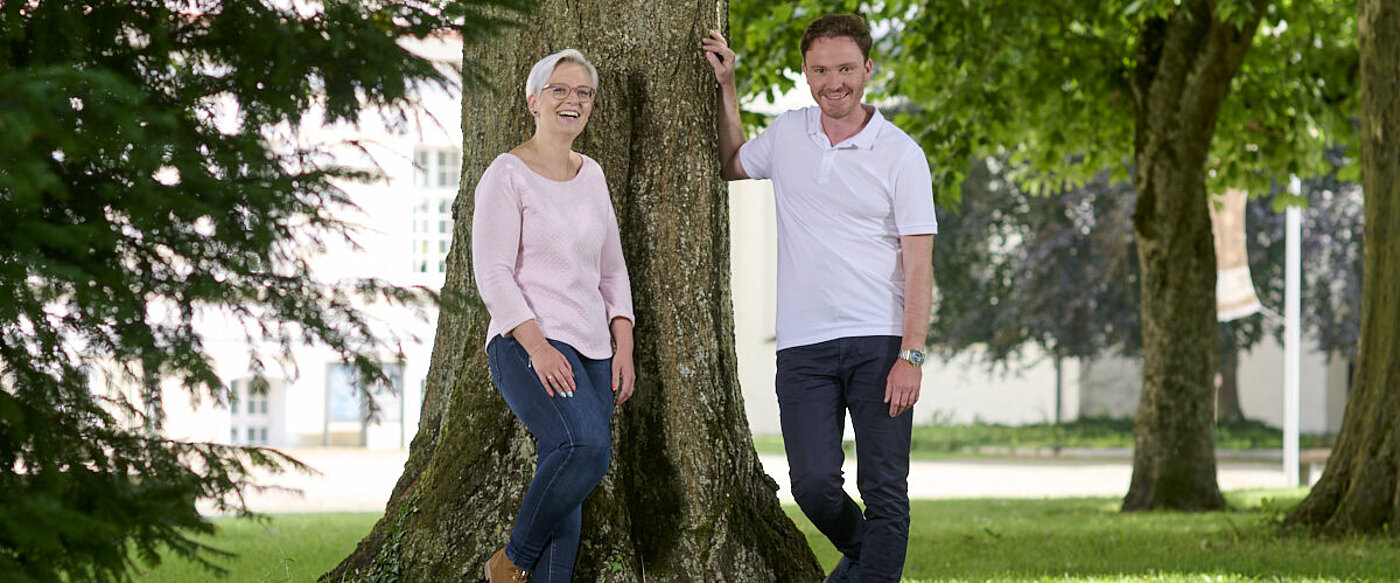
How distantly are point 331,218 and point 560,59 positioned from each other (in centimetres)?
144

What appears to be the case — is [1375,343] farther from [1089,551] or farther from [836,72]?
[836,72]

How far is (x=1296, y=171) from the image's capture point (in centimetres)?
1429

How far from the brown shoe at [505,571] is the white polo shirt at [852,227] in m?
1.06

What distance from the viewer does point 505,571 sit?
4297mm

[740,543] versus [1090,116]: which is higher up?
[1090,116]

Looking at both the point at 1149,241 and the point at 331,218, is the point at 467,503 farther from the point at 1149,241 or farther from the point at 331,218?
the point at 1149,241

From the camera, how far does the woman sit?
4039mm

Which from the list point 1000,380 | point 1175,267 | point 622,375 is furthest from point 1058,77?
point 1000,380

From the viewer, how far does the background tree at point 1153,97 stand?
1209 cm

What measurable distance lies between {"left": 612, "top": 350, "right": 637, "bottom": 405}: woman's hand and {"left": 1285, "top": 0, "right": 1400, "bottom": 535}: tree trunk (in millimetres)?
6039

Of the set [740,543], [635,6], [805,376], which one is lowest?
[740,543]

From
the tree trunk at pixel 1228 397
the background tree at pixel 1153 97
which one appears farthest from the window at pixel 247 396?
the tree trunk at pixel 1228 397

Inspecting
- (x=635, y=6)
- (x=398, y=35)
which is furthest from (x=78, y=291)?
(x=635, y=6)

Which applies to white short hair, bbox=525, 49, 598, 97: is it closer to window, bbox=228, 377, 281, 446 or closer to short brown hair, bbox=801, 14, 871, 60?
short brown hair, bbox=801, 14, 871, 60
